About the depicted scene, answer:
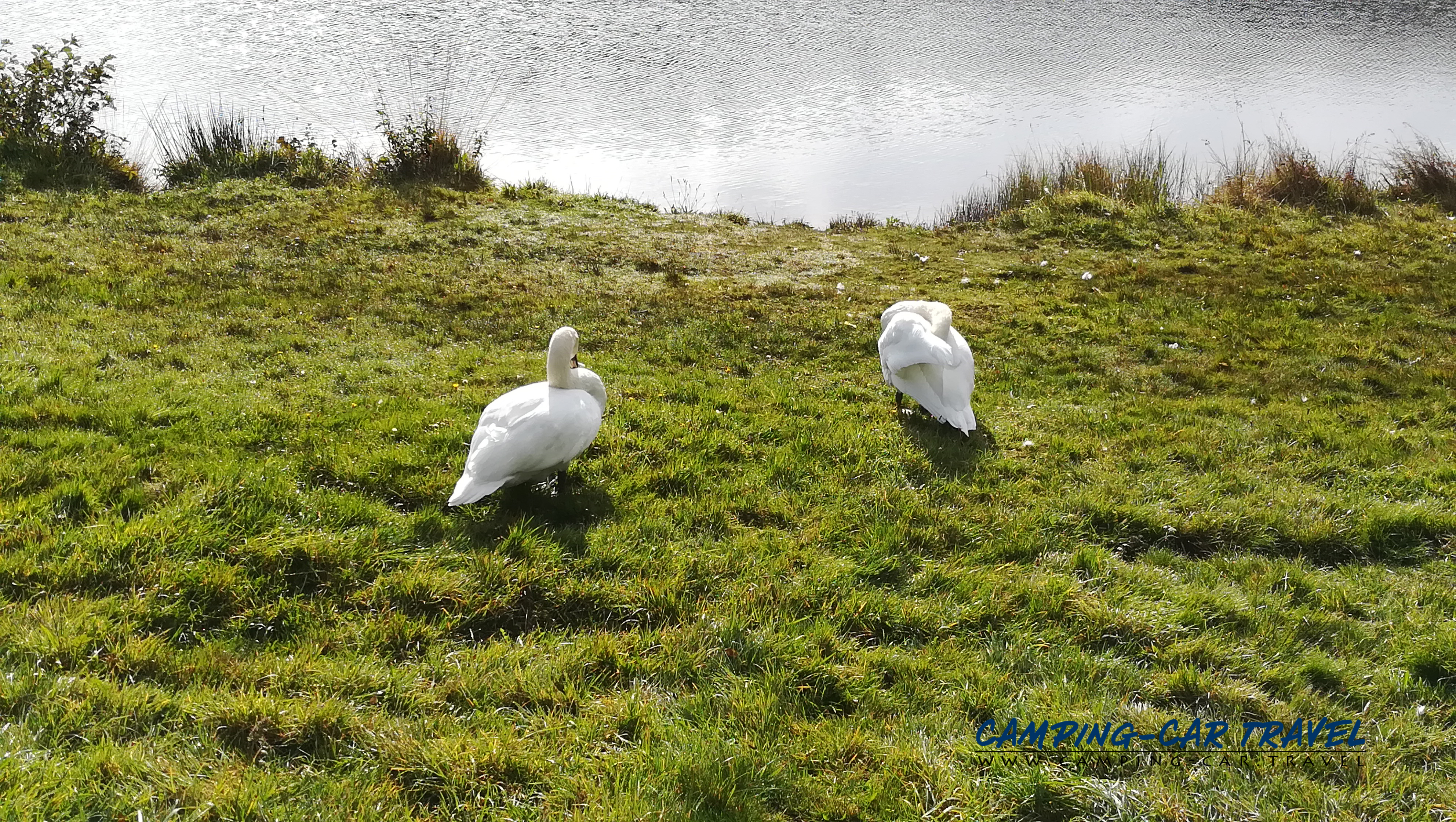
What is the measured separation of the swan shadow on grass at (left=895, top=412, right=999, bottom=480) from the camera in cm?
630

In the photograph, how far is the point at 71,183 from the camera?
1355 cm

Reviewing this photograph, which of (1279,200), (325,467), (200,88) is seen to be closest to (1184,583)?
(325,467)

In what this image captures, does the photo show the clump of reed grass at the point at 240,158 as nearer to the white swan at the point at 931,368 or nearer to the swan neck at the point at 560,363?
the swan neck at the point at 560,363

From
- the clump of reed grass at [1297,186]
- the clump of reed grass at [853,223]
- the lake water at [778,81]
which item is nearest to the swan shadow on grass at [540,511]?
the clump of reed grass at [853,223]

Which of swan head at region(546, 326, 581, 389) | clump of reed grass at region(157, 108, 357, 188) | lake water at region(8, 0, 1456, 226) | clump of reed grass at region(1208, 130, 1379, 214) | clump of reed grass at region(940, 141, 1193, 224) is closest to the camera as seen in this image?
swan head at region(546, 326, 581, 389)

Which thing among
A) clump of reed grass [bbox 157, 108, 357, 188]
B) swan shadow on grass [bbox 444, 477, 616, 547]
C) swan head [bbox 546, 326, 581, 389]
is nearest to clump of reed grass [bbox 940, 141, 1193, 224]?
clump of reed grass [bbox 157, 108, 357, 188]

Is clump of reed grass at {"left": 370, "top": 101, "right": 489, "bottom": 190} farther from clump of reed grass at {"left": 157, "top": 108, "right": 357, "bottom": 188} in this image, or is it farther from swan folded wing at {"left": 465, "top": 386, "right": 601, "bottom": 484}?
swan folded wing at {"left": 465, "top": 386, "right": 601, "bottom": 484}

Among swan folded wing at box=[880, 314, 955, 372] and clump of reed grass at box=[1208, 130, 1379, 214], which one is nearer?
swan folded wing at box=[880, 314, 955, 372]

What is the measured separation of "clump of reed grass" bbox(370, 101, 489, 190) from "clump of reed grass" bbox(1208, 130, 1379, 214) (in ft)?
46.7

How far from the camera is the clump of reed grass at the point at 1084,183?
53.6 feet

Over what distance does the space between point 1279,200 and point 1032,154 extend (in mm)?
5816

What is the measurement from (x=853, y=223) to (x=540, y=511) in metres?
13.0

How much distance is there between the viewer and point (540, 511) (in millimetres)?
5066

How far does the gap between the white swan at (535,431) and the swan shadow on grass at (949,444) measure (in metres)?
2.62
